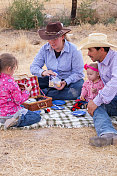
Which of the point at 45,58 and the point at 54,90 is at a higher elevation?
the point at 45,58

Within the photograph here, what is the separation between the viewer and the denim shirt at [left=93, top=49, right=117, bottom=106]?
3.94 meters

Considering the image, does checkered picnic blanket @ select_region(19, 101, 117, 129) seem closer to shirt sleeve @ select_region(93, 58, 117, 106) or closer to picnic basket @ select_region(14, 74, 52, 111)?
picnic basket @ select_region(14, 74, 52, 111)

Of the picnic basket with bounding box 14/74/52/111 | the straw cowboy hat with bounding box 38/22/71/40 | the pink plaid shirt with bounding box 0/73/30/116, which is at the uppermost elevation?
the straw cowboy hat with bounding box 38/22/71/40

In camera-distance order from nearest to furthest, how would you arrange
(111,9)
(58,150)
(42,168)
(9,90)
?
(42,168) → (58,150) → (9,90) → (111,9)

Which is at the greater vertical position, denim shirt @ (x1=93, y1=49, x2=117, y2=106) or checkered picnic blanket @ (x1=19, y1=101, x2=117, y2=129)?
denim shirt @ (x1=93, y1=49, x2=117, y2=106)

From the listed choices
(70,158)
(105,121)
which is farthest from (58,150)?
(105,121)

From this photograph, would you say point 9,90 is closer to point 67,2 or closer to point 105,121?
point 105,121

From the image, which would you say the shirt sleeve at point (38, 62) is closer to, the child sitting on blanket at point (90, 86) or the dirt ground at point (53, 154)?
the child sitting on blanket at point (90, 86)

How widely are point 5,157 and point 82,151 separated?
91 cm

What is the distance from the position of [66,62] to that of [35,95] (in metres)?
0.83

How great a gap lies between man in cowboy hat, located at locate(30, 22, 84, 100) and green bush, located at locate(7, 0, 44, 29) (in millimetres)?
7796

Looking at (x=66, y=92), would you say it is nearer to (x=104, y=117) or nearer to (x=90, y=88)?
(x=90, y=88)

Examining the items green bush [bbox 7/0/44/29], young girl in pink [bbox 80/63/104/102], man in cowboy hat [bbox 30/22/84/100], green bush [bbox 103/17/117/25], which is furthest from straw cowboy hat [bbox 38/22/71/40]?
green bush [bbox 103/17/117/25]

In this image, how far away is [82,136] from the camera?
13.0ft
